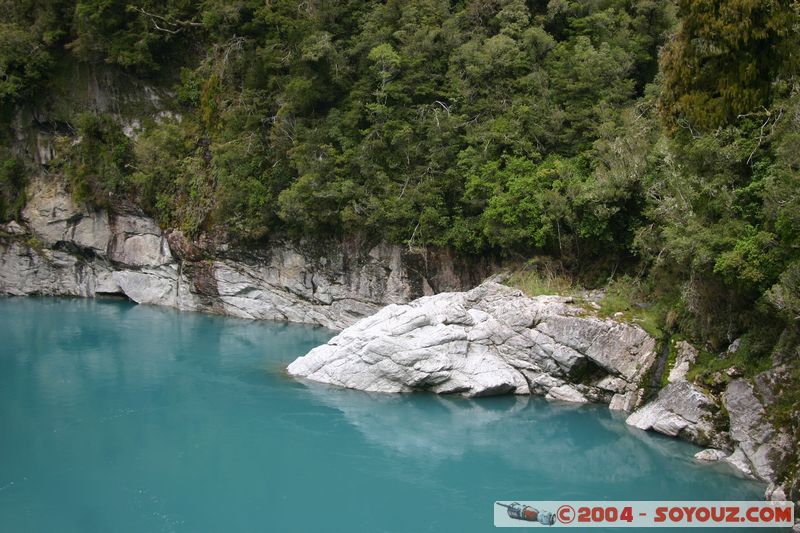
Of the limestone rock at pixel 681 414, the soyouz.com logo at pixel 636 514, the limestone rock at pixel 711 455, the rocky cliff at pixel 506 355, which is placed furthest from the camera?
the rocky cliff at pixel 506 355

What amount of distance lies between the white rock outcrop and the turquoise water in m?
0.48

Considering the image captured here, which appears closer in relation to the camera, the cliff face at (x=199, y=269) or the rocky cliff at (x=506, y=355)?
the rocky cliff at (x=506, y=355)

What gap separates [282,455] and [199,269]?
1681 cm

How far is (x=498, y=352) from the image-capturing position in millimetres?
17828

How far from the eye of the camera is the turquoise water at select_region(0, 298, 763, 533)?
11656mm

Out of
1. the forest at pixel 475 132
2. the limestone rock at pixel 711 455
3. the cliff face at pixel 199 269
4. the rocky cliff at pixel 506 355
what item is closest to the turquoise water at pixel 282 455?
the limestone rock at pixel 711 455

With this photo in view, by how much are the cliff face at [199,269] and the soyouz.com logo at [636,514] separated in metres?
12.1

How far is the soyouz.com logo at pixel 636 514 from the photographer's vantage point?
11375 millimetres

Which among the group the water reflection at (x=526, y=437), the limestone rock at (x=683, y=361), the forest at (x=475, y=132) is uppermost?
the forest at (x=475, y=132)

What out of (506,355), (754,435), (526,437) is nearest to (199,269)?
(506,355)

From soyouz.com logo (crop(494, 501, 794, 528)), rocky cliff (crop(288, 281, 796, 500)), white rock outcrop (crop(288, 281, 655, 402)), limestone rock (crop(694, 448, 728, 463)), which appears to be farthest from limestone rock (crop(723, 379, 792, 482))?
white rock outcrop (crop(288, 281, 655, 402))

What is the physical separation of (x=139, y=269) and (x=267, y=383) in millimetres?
15581

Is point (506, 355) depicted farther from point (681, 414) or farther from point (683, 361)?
point (681, 414)

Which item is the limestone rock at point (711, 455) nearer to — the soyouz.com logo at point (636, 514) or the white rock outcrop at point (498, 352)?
the soyouz.com logo at point (636, 514)
